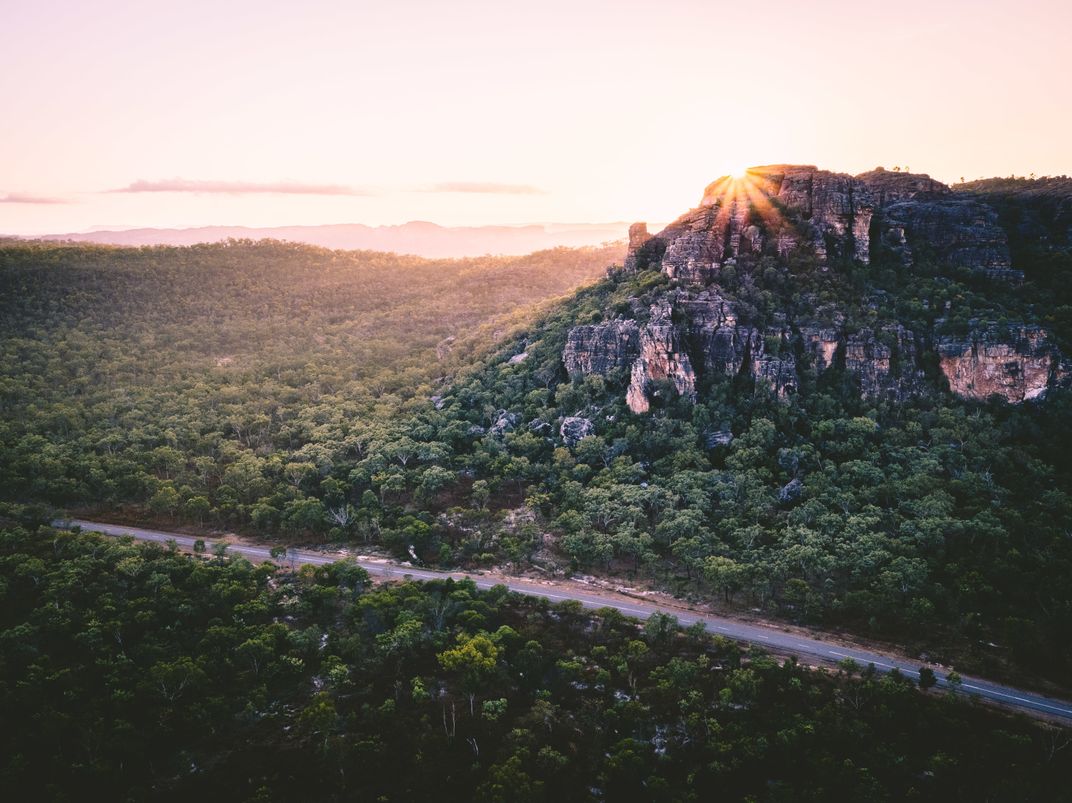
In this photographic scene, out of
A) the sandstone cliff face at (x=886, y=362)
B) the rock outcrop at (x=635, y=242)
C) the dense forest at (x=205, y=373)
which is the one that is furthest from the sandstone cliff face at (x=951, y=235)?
the dense forest at (x=205, y=373)

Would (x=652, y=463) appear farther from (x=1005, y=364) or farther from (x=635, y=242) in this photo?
(x=635, y=242)

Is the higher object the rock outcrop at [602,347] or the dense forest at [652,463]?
the rock outcrop at [602,347]

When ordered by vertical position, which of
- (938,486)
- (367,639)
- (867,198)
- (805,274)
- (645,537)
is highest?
(867,198)

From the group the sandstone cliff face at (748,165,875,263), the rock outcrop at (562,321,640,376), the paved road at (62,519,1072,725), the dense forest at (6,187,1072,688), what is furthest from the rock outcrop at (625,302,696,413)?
the paved road at (62,519,1072,725)

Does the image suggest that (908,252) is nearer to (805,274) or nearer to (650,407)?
(805,274)

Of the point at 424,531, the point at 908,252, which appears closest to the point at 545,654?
the point at 424,531

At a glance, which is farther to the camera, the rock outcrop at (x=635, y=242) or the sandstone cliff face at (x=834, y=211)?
the rock outcrop at (x=635, y=242)

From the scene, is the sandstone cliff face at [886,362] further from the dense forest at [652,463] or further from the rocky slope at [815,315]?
the dense forest at [652,463]

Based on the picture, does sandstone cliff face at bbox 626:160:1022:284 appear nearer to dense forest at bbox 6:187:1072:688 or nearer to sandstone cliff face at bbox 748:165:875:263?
sandstone cliff face at bbox 748:165:875:263
